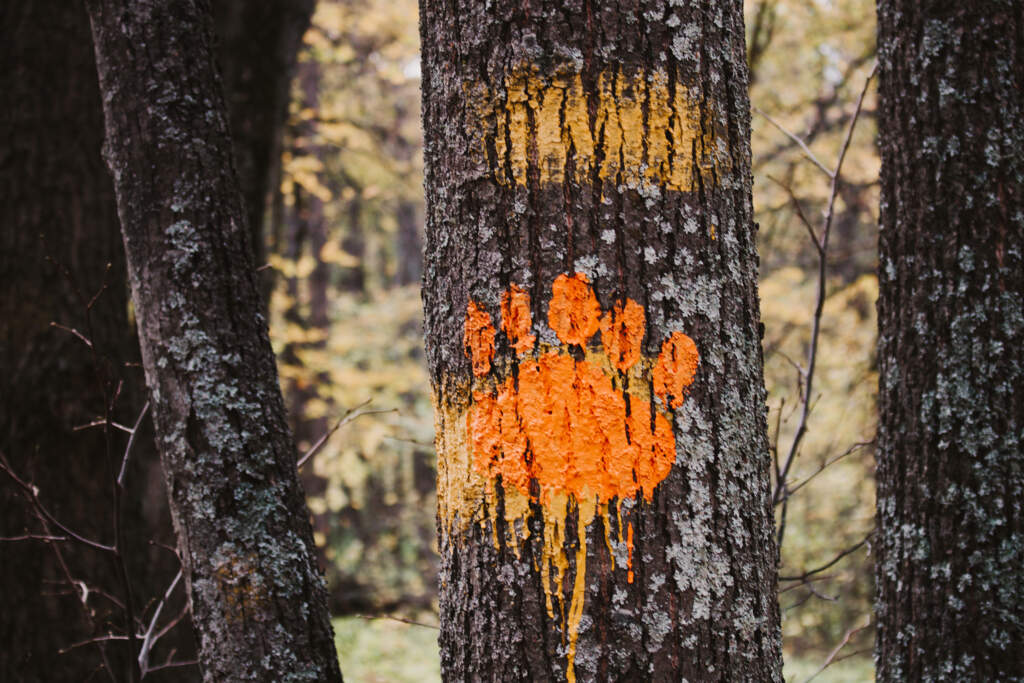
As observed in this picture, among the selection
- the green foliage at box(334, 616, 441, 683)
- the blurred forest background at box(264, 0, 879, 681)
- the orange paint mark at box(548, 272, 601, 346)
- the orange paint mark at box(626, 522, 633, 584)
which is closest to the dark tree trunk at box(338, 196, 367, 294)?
the blurred forest background at box(264, 0, 879, 681)

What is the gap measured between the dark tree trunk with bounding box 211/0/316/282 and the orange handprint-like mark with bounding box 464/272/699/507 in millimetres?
3790

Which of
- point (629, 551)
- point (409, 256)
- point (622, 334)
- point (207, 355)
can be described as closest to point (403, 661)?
point (207, 355)

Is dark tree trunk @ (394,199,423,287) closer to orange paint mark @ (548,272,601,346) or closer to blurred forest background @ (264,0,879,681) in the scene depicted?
blurred forest background @ (264,0,879,681)

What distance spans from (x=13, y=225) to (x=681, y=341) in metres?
3.24

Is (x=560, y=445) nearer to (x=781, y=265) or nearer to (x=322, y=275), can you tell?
(x=781, y=265)

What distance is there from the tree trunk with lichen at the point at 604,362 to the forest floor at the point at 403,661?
23.0ft

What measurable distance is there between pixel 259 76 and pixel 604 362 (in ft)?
14.2

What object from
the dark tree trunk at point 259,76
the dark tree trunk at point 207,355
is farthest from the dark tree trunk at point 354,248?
the dark tree trunk at point 207,355

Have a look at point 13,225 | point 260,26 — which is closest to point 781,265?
point 260,26

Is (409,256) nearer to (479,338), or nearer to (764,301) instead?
(764,301)

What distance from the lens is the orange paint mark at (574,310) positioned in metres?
1.17

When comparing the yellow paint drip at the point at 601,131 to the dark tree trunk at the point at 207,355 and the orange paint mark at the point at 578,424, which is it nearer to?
the orange paint mark at the point at 578,424

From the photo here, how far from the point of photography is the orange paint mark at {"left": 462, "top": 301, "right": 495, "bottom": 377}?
1219 mm

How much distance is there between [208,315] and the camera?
6.28 feet
